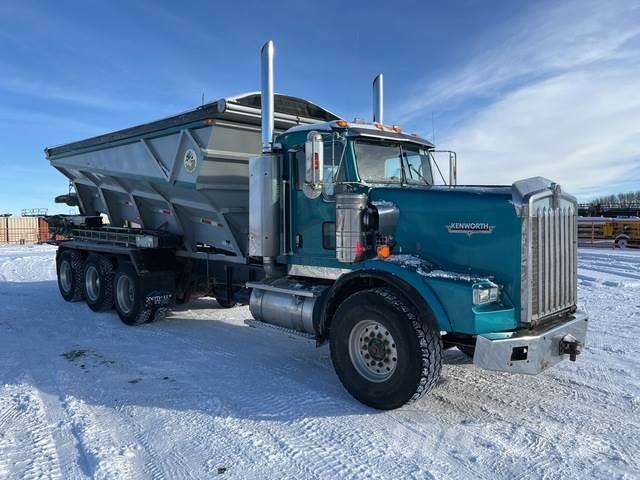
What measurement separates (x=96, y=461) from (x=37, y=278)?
13.4m

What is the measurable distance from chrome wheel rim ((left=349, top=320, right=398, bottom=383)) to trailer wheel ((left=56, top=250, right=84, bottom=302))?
297 inches

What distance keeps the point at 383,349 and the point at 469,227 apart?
4.53ft

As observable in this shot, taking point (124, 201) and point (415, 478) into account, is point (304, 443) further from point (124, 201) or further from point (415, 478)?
point (124, 201)

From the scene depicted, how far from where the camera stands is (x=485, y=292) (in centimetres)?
429

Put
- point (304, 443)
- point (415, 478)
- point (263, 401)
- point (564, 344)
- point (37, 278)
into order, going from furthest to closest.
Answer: point (37, 278) < point (263, 401) < point (564, 344) < point (304, 443) < point (415, 478)

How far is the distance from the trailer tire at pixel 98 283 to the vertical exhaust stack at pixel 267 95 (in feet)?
15.6

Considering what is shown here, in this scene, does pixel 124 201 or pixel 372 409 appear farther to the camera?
pixel 124 201

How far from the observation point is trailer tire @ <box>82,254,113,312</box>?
9.38 meters

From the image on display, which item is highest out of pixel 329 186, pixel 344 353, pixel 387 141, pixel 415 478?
pixel 387 141

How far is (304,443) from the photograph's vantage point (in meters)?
3.96

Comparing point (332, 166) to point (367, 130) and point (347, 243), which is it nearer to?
point (367, 130)

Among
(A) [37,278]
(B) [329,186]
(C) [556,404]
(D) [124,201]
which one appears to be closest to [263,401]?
(B) [329,186]

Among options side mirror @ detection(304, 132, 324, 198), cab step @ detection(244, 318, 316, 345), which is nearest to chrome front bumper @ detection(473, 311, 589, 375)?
cab step @ detection(244, 318, 316, 345)

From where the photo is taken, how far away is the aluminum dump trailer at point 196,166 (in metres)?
7.07
